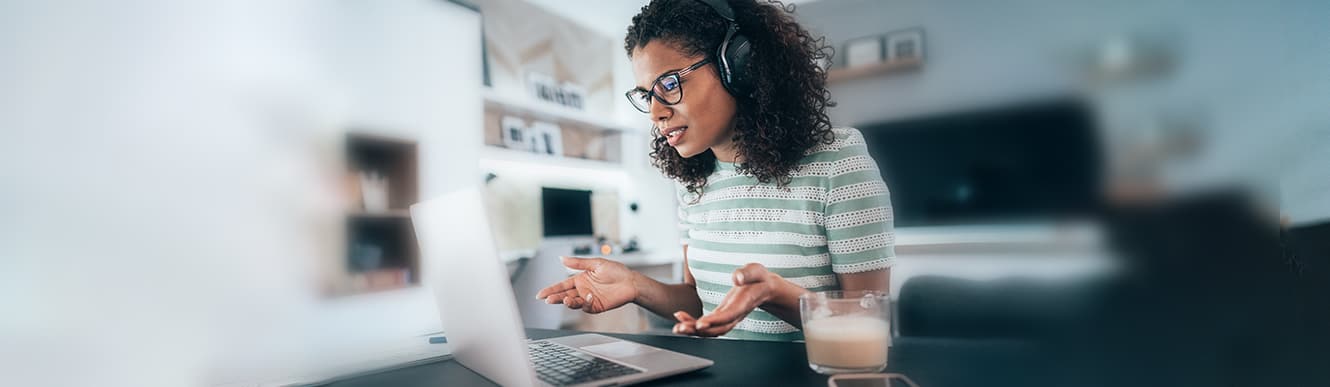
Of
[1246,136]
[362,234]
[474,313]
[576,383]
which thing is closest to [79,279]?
[362,234]

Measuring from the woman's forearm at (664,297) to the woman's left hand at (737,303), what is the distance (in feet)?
1.11

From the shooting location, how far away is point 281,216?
76.5 inches

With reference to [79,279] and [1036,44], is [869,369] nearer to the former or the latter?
[79,279]

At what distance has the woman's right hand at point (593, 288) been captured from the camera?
2.60ft

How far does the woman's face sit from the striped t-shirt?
0.14 meters

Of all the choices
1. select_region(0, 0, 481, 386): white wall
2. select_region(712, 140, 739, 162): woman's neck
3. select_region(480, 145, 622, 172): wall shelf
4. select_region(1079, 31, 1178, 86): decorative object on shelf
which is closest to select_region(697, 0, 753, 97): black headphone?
select_region(712, 140, 739, 162): woman's neck

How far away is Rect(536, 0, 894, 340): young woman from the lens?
986mm

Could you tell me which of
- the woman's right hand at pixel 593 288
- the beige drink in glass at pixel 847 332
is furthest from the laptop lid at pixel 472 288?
the beige drink in glass at pixel 847 332

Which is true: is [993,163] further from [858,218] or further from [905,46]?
[858,218]

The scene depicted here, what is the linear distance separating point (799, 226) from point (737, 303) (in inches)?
19.9

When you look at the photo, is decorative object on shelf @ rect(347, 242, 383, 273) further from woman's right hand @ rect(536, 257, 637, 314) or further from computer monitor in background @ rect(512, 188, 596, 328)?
woman's right hand @ rect(536, 257, 637, 314)

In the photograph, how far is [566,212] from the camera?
11.4 feet

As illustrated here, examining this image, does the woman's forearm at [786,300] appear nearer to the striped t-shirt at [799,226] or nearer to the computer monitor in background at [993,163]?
the striped t-shirt at [799,226]

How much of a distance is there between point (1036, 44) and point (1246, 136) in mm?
1022
